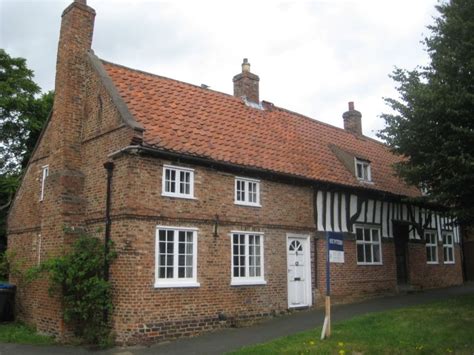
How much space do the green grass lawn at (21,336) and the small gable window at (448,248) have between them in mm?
18712

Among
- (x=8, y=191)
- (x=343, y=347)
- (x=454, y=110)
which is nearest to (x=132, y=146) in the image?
(x=343, y=347)

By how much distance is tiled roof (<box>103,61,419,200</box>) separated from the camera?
14.6m

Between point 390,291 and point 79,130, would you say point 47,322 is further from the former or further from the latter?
Result: point 390,291

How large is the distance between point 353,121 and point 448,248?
814cm

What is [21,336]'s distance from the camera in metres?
14.2

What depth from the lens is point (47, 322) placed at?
14289 mm

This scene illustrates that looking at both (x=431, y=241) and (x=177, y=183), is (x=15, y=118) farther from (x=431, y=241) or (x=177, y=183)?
(x=431, y=241)

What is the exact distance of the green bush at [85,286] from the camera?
1256 centimetres

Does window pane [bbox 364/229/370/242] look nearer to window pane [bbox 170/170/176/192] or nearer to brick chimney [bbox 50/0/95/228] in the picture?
window pane [bbox 170/170/176/192]

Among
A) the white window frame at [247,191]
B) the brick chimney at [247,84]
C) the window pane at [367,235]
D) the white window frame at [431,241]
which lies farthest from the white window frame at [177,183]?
the white window frame at [431,241]

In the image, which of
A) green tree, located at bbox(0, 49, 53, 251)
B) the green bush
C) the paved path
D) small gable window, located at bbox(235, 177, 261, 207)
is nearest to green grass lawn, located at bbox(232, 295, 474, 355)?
the paved path

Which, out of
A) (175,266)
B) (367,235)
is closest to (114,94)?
(175,266)

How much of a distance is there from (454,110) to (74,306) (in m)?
11.5

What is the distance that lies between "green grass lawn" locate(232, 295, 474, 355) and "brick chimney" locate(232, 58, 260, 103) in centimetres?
1076
